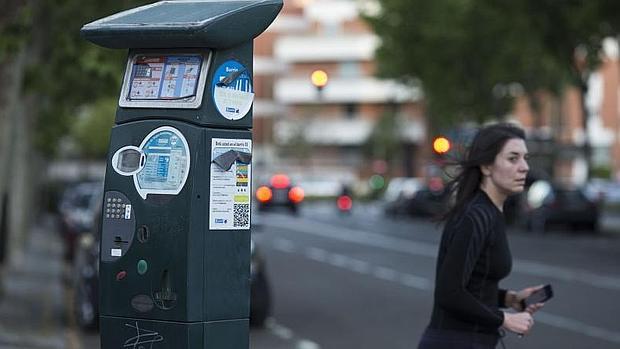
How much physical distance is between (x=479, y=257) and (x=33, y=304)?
576 inches

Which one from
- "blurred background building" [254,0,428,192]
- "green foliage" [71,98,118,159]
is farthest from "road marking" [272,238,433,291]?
"blurred background building" [254,0,428,192]

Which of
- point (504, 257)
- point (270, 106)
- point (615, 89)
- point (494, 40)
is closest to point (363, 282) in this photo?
point (504, 257)

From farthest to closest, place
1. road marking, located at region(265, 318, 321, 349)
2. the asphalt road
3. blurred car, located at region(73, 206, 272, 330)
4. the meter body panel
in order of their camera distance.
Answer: blurred car, located at region(73, 206, 272, 330) → the asphalt road → road marking, located at region(265, 318, 321, 349) → the meter body panel

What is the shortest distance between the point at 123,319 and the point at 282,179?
58597 millimetres

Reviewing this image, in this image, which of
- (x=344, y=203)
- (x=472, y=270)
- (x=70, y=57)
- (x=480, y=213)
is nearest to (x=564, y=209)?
(x=344, y=203)

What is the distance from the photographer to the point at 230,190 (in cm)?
610

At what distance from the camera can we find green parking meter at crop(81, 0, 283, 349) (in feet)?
19.6

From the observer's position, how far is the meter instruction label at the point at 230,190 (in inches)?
237

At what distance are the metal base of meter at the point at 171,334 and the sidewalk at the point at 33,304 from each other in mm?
8716

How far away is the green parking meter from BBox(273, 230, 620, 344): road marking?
32.7 ft

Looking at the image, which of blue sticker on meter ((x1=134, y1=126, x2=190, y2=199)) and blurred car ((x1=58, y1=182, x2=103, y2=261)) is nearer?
blue sticker on meter ((x1=134, y1=126, x2=190, y2=199))

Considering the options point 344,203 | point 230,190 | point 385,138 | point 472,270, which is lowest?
point 344,203

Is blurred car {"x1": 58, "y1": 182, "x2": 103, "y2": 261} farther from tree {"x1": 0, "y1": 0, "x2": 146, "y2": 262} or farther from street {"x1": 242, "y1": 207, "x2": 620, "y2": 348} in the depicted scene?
street {"x1": 242, "y1": 207, "x2": 620, "y2": 348}

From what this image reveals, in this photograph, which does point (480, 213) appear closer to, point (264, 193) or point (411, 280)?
point (411, 280)
